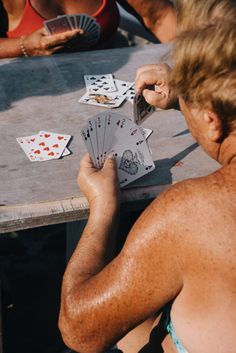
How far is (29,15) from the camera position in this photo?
3.31 m

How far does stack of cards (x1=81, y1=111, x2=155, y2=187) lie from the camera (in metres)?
1.99

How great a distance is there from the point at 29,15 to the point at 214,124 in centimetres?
208

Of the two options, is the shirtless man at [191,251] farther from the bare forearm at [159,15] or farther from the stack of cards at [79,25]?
the bare forearm at [159,15]

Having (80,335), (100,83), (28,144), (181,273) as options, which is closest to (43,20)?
(100,83)

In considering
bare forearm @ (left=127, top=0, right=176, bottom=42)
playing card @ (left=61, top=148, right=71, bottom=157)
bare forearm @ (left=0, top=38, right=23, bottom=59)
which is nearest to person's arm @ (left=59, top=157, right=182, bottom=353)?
playing card @ (left=61, top=148, right=71, bottom=157)

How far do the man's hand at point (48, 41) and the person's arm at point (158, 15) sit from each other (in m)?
0.76

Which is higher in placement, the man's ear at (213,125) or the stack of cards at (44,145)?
the man's ear at (213,125)

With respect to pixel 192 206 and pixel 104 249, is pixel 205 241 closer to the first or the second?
pixel 192 206

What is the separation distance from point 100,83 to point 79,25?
19.4 inches

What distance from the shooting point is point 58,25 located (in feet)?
9.86

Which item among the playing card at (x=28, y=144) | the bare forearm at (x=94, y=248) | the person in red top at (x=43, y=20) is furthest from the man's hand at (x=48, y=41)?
the bare forearm at (x=94, y=248)

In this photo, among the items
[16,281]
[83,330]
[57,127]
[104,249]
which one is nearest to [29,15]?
[57,127]

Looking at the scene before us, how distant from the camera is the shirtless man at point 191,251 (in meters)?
1.39

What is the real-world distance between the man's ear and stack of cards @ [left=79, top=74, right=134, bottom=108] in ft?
3.49
